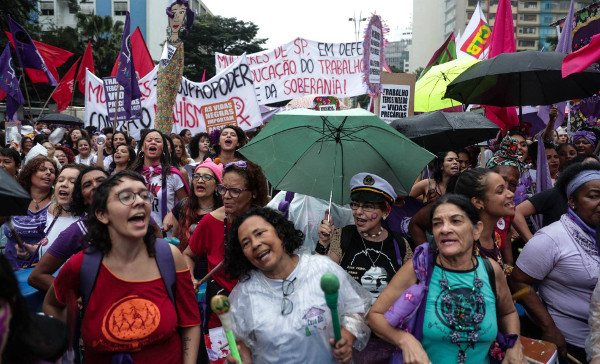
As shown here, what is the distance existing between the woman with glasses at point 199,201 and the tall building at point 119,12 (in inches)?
2131

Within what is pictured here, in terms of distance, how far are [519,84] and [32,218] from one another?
4777 millimetres

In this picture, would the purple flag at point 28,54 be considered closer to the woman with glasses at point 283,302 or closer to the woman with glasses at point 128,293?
the woman with glasses at point 128,293

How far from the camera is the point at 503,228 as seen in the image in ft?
12.5

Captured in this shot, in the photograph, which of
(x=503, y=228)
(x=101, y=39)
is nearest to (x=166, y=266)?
(x=503, y=228)

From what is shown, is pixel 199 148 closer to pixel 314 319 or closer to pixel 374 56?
pixel 374 56

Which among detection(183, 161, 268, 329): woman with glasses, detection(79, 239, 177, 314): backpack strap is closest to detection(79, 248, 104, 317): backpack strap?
detection(79, 239, 177, 314): backpack strap

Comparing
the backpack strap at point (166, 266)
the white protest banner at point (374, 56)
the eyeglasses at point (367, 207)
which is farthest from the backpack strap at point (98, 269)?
the white protest banner at point (374, 56)

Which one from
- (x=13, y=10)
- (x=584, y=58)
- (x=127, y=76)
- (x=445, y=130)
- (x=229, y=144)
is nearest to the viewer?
(x=584, y=58)

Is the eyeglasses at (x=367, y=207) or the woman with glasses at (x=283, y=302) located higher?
the eyeglasses at (x=367, y=207)

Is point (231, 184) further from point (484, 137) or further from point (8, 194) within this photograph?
point (484, 137)

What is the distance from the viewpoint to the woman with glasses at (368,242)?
302cm

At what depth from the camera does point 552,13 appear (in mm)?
97188

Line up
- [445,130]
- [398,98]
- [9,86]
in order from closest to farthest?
[445,130] → [398,98] → [9,86]

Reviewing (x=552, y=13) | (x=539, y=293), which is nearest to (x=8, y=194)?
(x=539, y=293)
